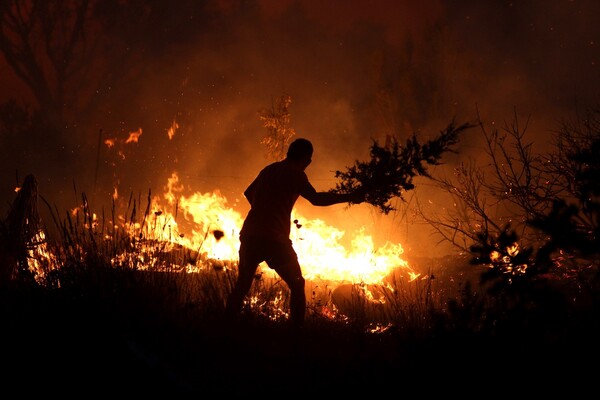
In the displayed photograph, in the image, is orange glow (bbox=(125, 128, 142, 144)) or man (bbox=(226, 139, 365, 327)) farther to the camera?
orange glow (bbox=(125, 128, 142, 144))

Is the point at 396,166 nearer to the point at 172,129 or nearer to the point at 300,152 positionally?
the point at 300,152

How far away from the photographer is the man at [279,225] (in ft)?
15.0

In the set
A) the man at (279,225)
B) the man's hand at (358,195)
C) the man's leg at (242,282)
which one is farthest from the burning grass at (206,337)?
the man's hand at (358,195)

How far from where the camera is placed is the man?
4582mm

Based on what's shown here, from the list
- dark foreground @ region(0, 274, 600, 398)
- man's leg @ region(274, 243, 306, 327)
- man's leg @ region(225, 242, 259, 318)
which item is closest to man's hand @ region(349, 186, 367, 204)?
man's leg @ region(274, 243, 306, 327)

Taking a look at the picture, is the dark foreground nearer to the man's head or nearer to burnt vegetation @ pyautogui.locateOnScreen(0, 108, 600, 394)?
burnt vegetation @ pyautogui.locateOnScreen(0, 108, 600, 394)

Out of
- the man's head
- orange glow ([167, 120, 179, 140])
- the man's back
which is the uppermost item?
orange glow ([167, 120, 179, 140])

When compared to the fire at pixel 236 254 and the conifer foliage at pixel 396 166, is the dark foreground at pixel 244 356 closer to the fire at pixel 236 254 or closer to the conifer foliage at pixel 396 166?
the fire at pixel 236 254

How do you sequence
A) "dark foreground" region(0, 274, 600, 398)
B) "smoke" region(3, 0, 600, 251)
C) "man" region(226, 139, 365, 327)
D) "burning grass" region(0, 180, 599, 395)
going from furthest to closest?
"smoke" region(3, 0, 600, 251) < "man" region(226, 139, 365, 327) < "burning grass" region(0, 180, 599, 395) < "dark foreground" region(0, 274, 600, 398)

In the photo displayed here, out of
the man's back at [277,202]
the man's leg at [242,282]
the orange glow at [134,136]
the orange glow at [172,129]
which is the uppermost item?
the orange glow at [172,129]

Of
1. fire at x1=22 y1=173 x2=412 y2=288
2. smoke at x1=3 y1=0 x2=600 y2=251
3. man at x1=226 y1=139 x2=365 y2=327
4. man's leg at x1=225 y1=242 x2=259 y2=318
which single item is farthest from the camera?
smoke at x1=3 y1=0 x2=600 y2=251

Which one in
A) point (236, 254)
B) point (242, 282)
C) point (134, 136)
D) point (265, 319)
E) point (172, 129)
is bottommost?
point (265, 319)

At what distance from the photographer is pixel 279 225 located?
15.4 feet

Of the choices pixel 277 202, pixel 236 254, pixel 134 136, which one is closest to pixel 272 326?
pixel 277 202
